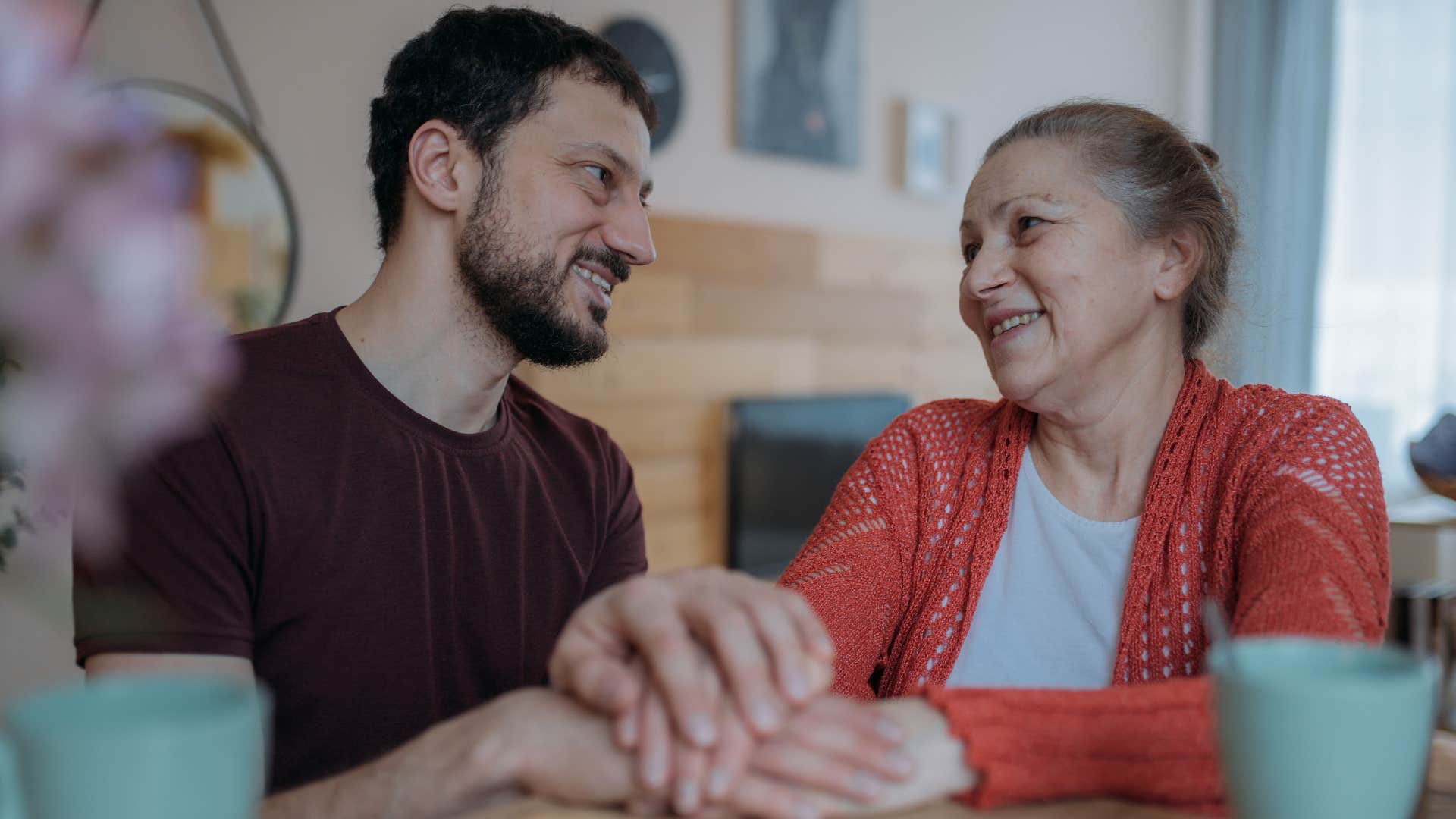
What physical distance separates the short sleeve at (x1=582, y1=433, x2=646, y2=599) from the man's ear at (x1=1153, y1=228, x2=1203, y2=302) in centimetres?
71

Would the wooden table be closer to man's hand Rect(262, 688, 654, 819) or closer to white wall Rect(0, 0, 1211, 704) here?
man's hand Rect(262, 688, 654, 819)

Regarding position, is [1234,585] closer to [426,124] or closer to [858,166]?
[426,124]

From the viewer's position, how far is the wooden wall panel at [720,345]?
124 inches

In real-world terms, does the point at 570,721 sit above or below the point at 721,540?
above

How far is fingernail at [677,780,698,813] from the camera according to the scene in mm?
601

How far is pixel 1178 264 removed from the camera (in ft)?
4.61

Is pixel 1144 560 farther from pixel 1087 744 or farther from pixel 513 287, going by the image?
pixel 513 287

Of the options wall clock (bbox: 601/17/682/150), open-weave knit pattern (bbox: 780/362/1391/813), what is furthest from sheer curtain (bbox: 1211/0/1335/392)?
open-weave knit pattern (bbox: 780/362/1391/813)

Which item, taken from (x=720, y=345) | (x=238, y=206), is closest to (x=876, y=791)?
(x=238, y=206)

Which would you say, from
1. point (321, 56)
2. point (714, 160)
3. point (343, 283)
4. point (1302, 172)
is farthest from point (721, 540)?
point (1302, 172)

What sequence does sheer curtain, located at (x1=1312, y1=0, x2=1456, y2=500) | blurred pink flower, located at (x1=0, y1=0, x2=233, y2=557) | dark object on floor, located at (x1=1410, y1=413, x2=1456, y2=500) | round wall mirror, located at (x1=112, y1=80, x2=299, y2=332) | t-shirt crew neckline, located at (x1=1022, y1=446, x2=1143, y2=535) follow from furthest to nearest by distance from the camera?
sheer curtain, located at (x1=1312, y1=0, x2=1456, y2=500), round wall mirror, located at (x1=112, y1=80, x2=299, y2=332), dark object on floor, located at (x1=1410, y1=413, x2=1456, y2=500), t-shirt crew neckline, located at (x1=1022, y1=446, x2=1143, y2=535), blurred pink flower, located at (x1=0, y1=0, x2=233, y2=557)

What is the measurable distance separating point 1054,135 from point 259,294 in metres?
1.74

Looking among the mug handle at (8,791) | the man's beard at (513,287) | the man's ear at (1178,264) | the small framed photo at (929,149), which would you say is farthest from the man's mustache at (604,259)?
the small framed photo at (929,149)

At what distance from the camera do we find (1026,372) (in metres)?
1.34
